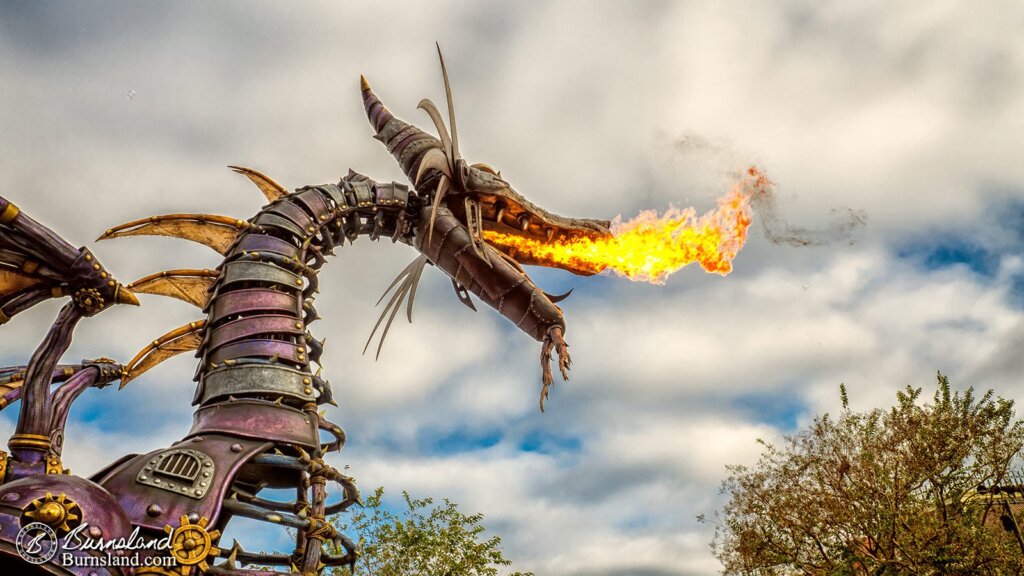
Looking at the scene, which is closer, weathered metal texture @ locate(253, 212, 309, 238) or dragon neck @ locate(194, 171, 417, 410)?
dragon neck @ locate(194, 171, 417, 410)

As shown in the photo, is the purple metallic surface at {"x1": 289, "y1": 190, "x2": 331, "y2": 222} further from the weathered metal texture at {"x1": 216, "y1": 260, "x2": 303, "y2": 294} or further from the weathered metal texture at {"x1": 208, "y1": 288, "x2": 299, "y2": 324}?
the weathered metal texture at {"x1": 208, "y1": 288, "x2": 299, "y2": 324}

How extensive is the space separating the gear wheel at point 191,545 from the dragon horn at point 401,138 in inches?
145

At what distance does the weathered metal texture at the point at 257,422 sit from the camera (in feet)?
14.9

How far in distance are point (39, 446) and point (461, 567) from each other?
13.7m

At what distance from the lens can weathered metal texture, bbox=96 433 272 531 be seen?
395cm

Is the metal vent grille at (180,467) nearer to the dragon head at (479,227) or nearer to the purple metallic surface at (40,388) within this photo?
the purple metallic surface at (40,388)

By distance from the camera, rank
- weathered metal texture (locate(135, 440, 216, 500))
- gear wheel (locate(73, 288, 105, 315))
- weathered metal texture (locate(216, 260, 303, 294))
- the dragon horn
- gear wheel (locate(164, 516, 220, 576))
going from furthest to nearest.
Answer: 1. the dragon horn
2. weathered metal texture (locate(216, 260, 303, 294))
3. gear wheel (locate(73, 288, 105, 315))
4. weathered metal texture (locate(135, 440, 216, 500))
5. gear wheel (locate(164, 516, 220, 576))

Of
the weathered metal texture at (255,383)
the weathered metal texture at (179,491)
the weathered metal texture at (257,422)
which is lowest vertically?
the weathered metal texture at (179,491)

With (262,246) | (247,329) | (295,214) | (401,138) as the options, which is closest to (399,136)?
(401,138)

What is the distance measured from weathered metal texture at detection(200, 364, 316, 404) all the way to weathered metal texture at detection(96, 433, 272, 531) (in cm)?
36

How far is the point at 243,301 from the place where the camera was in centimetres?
523

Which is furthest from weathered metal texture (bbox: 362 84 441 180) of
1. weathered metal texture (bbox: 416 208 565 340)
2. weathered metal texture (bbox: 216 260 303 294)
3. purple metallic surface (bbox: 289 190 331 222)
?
weathered metal texture (bbox: 216 260 303 294)

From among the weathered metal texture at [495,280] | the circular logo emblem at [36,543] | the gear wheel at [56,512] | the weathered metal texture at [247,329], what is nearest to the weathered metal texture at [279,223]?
the weathered metal texture at [247,329]

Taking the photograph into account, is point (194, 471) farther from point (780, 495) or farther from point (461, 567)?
point (780, 495)
